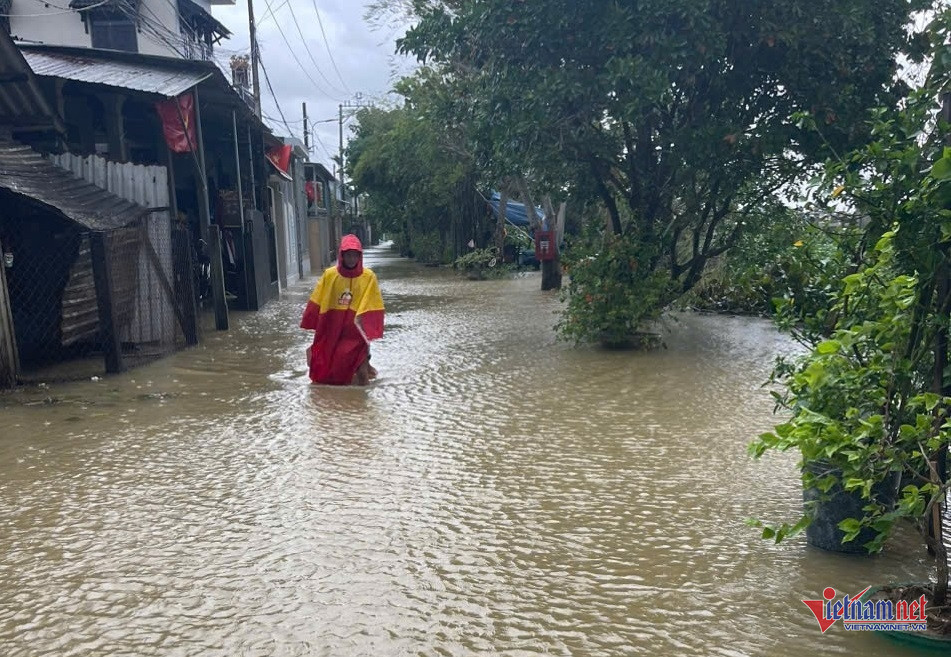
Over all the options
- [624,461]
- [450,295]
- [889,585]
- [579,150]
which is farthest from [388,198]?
[889,585]

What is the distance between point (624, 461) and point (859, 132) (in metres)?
6.05

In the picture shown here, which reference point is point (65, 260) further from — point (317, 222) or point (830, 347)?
point (317, 222)

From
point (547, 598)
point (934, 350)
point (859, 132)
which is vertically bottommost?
point (547, 598)

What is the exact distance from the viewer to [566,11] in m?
9.30

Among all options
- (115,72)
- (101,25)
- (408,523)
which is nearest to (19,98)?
(115,72)

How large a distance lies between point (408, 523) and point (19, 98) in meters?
7.17

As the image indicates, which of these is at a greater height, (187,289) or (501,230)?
(501,230)

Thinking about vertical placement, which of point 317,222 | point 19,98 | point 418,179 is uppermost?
point 418,179

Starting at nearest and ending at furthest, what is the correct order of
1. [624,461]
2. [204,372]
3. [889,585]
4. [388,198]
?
1. [889,585]
2. [624,461]
3. [204,372]
4. [388,198]

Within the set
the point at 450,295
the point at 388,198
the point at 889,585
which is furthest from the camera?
the point at 388,198

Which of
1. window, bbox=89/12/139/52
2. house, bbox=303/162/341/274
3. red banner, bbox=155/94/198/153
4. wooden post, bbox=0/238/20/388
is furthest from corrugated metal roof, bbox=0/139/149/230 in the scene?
house, bbox=303/162/341/274

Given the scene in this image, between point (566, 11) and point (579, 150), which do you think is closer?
point (566, 11)

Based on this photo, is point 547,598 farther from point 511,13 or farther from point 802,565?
point 511,13

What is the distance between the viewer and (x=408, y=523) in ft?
14.6
